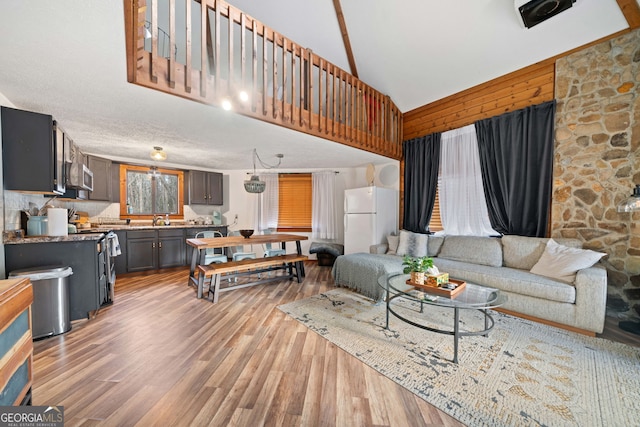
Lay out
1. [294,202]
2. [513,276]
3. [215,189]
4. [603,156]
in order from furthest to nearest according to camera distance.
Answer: [294,202] → [215,189] → [603,156] → [513,276]

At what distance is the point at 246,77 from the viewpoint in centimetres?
330

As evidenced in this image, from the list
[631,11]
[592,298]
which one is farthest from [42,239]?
[631,11]

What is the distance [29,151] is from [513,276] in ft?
16.5

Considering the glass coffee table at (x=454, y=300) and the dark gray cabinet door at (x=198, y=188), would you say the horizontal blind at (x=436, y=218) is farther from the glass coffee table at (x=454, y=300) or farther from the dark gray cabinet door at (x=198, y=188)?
the dark gray cabinet door at (x=198, y=188)

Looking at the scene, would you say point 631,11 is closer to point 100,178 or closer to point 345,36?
point 345,36

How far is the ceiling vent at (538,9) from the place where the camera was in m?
2.53

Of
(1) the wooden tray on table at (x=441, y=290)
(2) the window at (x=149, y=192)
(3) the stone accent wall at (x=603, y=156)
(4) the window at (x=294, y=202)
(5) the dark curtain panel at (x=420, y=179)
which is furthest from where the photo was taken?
(4) the window at (x=294, y=202)

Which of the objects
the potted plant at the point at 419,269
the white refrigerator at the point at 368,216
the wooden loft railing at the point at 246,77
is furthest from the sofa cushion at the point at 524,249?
the wooden loft railing at the point at 246,77

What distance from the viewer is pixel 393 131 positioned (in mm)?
4582

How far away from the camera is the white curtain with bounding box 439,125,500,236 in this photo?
3654mm

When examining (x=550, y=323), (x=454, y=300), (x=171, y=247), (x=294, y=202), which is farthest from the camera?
(x=294, y=202)

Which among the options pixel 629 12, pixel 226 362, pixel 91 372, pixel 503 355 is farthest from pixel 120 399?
pixel 629 12
